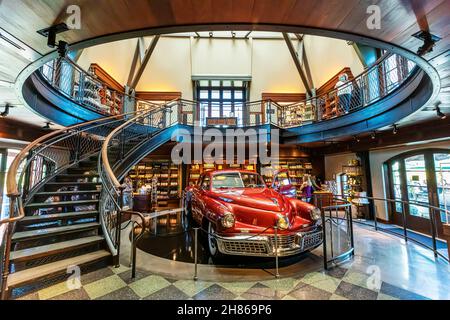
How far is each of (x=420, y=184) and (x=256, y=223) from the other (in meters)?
5.95

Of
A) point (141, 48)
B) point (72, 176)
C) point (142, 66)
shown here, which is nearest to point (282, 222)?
point (72, 176)

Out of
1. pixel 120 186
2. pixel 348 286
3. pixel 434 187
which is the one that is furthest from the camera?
pixel 434 187

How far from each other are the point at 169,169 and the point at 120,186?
748 cm

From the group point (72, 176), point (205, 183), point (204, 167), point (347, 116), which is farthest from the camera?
point (204, 167)

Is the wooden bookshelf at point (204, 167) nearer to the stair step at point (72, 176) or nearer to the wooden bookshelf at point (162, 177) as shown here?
the wooden bookshelf at point (162, 177)

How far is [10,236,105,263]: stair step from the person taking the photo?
251 cm

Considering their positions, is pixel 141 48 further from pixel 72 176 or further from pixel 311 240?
pixel 311 240

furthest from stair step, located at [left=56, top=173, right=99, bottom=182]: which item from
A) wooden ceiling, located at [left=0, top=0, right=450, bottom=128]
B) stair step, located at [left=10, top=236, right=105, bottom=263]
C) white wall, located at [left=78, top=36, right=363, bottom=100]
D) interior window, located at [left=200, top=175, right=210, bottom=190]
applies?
white wall, located at [left=78, top=36, right=363, bottom=100]

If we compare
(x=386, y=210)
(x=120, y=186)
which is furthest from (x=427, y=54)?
(x=386, y=210)

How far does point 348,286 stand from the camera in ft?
8.29

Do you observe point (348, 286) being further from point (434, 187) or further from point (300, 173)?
point (300, 173)

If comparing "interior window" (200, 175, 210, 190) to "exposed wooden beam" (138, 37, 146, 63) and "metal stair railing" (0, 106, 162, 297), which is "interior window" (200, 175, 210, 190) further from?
"exposed wooden beam" (138, 37, 146, 63)

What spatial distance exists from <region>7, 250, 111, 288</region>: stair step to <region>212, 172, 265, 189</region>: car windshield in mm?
2381

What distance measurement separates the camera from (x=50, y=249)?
2.71 m
